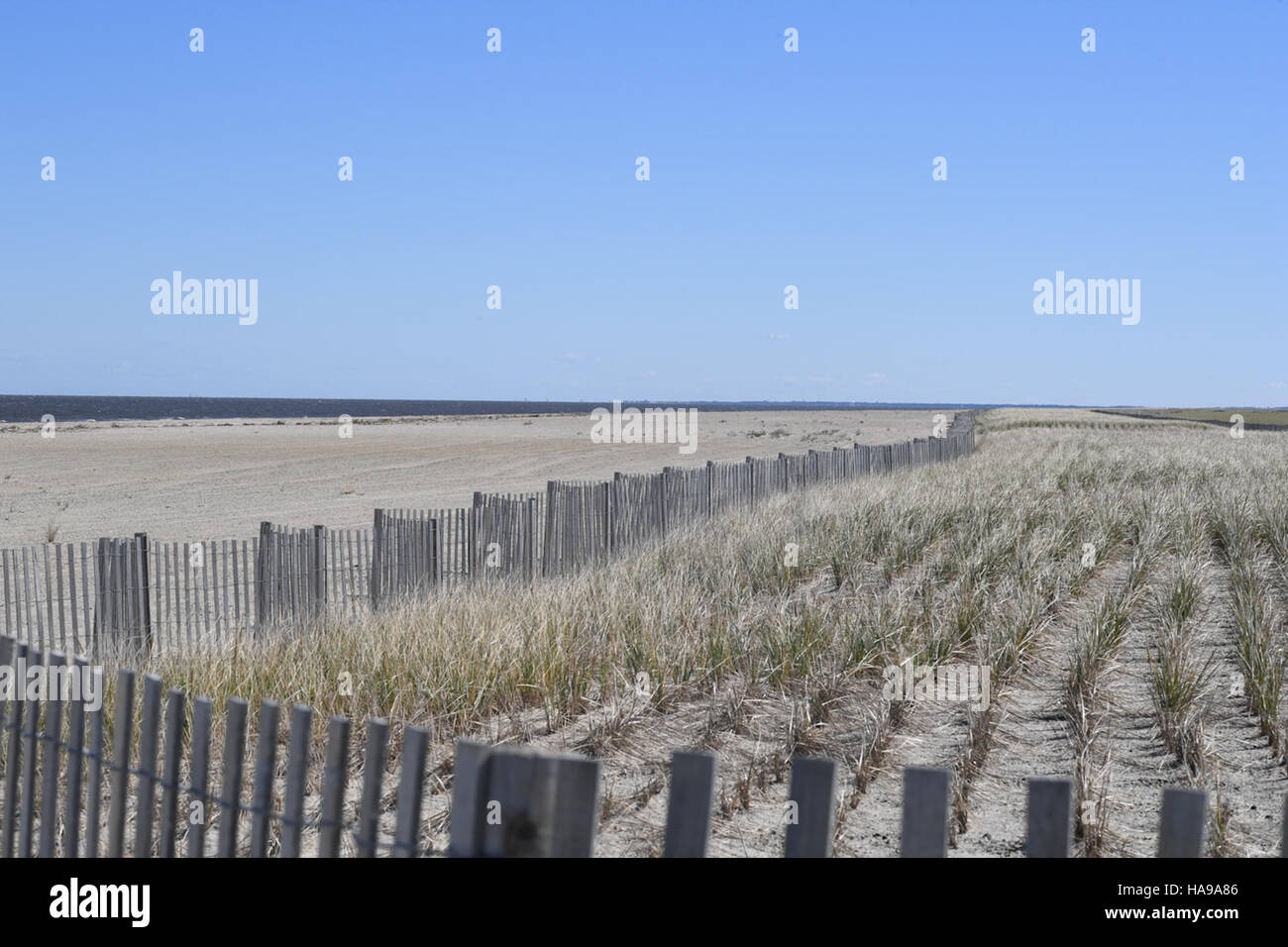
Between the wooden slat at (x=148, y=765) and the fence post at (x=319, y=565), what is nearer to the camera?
the wooden slat at (x=148, y=765)

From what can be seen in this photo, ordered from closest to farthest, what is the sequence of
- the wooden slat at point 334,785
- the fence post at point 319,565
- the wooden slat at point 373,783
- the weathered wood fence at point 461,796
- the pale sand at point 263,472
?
1. the weathered wood fence at point 461,796
2. the wooden slat at point 373,783
3. the wooden slat at point 334,785
4. the fence post at point 319,565
5. the pale sand at point 263,472

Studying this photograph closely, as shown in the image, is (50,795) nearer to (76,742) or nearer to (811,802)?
(76,742)

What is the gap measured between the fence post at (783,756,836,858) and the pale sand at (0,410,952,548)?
47.3ft

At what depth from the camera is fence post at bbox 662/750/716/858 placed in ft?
6.74

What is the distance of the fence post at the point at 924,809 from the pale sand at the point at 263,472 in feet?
47.8

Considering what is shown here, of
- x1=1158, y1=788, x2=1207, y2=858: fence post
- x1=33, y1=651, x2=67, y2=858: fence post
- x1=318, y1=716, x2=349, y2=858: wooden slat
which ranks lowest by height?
x1=33, y1=651, x2=67, y2=858: fence post

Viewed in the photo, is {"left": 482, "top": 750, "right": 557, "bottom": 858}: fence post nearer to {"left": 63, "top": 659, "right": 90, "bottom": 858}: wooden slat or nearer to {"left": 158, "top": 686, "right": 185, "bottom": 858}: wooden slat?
{"left": 158, "top": 686, "right": 185, "bottom": 858}: wooden slat

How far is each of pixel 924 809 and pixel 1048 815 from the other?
0.86 ft

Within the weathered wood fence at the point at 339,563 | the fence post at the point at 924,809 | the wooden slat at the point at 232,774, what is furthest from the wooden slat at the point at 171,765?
the weathered wood fence at the point at 339,563

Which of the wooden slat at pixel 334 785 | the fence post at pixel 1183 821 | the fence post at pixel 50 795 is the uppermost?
the fence post at pixel 1183 821

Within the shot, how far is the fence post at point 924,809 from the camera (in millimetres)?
2012

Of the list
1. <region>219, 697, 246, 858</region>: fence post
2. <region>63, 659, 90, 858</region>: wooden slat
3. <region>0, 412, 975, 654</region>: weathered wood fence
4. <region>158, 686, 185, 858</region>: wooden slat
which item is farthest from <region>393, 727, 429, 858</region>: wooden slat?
<region>0, 412, 975, 654</region>: weathered wood fence

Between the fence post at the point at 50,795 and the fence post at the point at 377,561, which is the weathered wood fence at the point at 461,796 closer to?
the fence post at the point at 50,795
